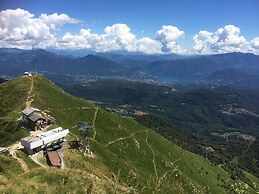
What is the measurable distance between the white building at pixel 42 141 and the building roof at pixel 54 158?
9.00 feet

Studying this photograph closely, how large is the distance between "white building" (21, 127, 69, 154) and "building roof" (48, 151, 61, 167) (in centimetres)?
274

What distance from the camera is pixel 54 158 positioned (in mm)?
76625

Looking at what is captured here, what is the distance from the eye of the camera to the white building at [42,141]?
245ft

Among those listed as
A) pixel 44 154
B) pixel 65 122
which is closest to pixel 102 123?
pixel 65 122

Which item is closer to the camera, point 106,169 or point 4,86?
point 106,169

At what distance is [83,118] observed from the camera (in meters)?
127

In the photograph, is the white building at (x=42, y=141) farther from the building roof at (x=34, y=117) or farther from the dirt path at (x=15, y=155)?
the building roof at (x=34, y=117)

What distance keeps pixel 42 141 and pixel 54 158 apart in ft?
17.7

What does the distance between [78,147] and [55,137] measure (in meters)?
10.3

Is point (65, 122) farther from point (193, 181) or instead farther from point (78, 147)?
point (193, 181)

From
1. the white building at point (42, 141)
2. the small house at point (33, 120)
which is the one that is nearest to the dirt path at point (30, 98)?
the small house at point (33, 120)

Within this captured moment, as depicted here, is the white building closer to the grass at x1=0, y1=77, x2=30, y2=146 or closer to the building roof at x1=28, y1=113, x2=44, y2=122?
the grass at x1=0, y1=77, x2=30, y2=146

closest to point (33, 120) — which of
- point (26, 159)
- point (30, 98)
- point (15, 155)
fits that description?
point (15, 155)

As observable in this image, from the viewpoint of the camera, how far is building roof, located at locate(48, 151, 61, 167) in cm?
7361
